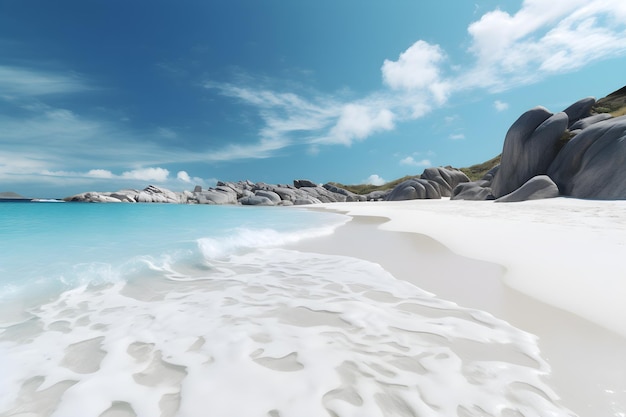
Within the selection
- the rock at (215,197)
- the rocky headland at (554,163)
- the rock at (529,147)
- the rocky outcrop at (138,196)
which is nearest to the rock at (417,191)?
the rocky headland at (554,163)

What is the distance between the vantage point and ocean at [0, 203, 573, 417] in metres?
1.49

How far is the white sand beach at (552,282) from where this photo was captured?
162 centimetres

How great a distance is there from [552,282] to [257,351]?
10.7ft

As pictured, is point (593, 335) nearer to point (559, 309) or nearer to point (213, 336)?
point (559, 309)

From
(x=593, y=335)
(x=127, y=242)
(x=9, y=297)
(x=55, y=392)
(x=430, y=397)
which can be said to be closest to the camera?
(x=430, y=397)

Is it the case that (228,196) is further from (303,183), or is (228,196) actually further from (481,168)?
(481,168)

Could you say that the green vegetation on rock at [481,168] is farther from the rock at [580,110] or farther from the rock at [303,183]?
the rock at [580,110]

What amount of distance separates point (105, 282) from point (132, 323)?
1.76 metres

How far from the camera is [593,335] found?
6.70 feet

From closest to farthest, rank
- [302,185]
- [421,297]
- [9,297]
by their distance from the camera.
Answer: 1. [421,297]
2. [9,297]
3. [302,185]

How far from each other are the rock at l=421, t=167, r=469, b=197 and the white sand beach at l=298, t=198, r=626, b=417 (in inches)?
1145

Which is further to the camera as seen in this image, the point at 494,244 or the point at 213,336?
the point at 494,244

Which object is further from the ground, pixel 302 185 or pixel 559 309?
pixel 302 185

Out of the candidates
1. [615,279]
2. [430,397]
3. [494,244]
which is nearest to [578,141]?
[494,244]
